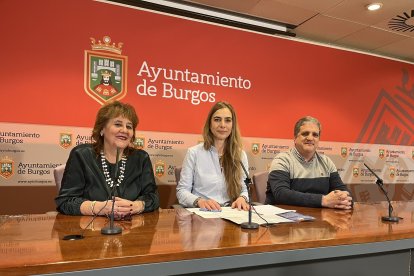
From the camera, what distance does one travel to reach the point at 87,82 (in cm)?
315

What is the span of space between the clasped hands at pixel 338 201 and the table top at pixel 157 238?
0.78 feet

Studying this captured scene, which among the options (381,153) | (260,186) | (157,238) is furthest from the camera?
(381,153)

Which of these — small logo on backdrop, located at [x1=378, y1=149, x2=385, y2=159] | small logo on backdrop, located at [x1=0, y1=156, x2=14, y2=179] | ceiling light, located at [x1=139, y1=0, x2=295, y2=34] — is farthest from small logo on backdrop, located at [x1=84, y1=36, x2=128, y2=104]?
small logo on backdrop, located at [x1=378, y1=149, x2=385, y2=159]

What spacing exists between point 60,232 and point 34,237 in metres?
0.10

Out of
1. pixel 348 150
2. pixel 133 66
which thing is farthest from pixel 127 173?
pixel 348 150

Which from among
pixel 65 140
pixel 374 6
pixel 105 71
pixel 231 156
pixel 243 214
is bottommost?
pixel 243 214

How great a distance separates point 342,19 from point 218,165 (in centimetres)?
258

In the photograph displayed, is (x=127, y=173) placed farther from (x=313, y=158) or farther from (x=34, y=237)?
(x=313, y=158)

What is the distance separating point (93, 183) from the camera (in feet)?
6.23

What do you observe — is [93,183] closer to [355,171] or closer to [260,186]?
[260,186]

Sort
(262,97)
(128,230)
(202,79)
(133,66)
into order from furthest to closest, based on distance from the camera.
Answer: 1. (262,97)
2. (202,79)
3. (133,66)
4. (128,230)

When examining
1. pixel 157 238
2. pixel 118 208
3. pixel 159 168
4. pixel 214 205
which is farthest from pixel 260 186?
pixel 157 238

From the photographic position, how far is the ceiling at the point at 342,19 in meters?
3.45

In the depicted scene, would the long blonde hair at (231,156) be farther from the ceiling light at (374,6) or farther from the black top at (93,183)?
the ceiling light at (374,6)
